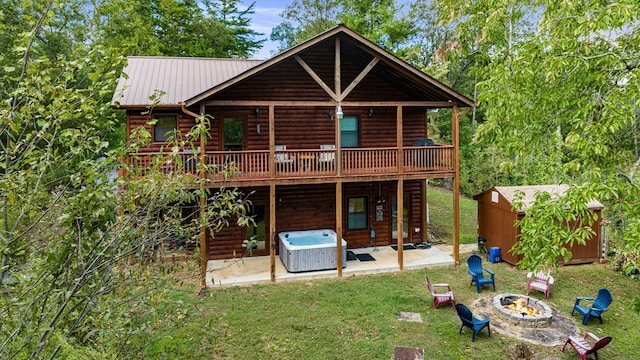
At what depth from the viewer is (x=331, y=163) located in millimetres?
13398

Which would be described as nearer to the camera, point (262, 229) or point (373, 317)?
point (373, 317)

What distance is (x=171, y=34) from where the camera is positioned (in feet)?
91.8

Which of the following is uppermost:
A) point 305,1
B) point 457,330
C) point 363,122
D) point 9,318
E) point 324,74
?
point 305,1

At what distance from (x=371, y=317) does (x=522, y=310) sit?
3566 millimetres

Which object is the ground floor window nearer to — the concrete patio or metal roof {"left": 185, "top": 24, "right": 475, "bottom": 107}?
the concrete patio

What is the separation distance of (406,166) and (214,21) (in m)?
22.0

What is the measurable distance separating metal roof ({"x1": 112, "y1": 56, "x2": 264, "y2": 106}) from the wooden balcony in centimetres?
267

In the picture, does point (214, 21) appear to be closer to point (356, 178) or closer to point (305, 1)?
point (305, 1)

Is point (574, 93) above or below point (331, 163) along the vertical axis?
above

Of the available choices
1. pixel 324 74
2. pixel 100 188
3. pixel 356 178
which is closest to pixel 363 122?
pixel 324 74

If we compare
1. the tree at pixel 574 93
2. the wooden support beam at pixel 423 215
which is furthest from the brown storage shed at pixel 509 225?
the tree at pixel 574 93

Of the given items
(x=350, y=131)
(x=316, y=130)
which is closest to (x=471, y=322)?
(x=350, y=131)

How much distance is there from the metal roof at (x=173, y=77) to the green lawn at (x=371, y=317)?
23.0 feet

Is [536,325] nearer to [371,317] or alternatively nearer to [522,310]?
[522,310]
